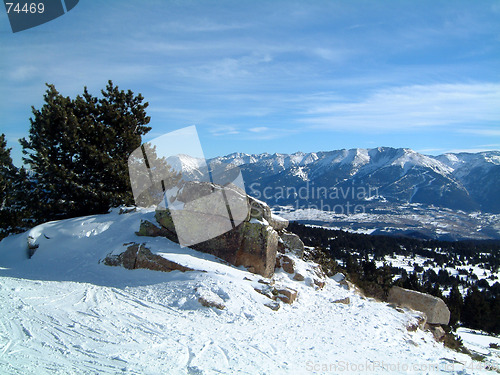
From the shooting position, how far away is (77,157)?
72.5 feet

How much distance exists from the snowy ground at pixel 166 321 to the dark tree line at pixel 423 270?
35.2ft

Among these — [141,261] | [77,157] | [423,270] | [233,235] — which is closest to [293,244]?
[233,235]

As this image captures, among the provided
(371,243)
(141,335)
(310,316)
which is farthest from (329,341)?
(371,243)

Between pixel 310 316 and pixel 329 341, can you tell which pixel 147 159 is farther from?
pixel 329 341

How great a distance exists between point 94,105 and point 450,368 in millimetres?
25692

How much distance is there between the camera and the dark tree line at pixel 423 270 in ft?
139

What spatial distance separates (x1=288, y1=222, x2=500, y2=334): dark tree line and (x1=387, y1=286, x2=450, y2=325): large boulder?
A: 2.03 m

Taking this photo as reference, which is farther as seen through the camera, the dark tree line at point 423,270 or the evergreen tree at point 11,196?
the dark tree line at point 423,270

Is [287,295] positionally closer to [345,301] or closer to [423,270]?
[345,301]

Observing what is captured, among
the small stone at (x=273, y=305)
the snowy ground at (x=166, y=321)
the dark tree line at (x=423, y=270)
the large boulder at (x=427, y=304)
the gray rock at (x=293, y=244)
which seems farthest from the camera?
the dark tree line at (x=423, y=270)

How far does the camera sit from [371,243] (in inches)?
5276

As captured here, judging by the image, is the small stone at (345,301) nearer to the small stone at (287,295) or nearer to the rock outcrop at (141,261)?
the small stone at (287,295)

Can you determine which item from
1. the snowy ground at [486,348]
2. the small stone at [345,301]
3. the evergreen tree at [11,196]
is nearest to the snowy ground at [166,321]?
the small stone at [345,301]

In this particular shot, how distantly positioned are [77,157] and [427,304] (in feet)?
83.7
